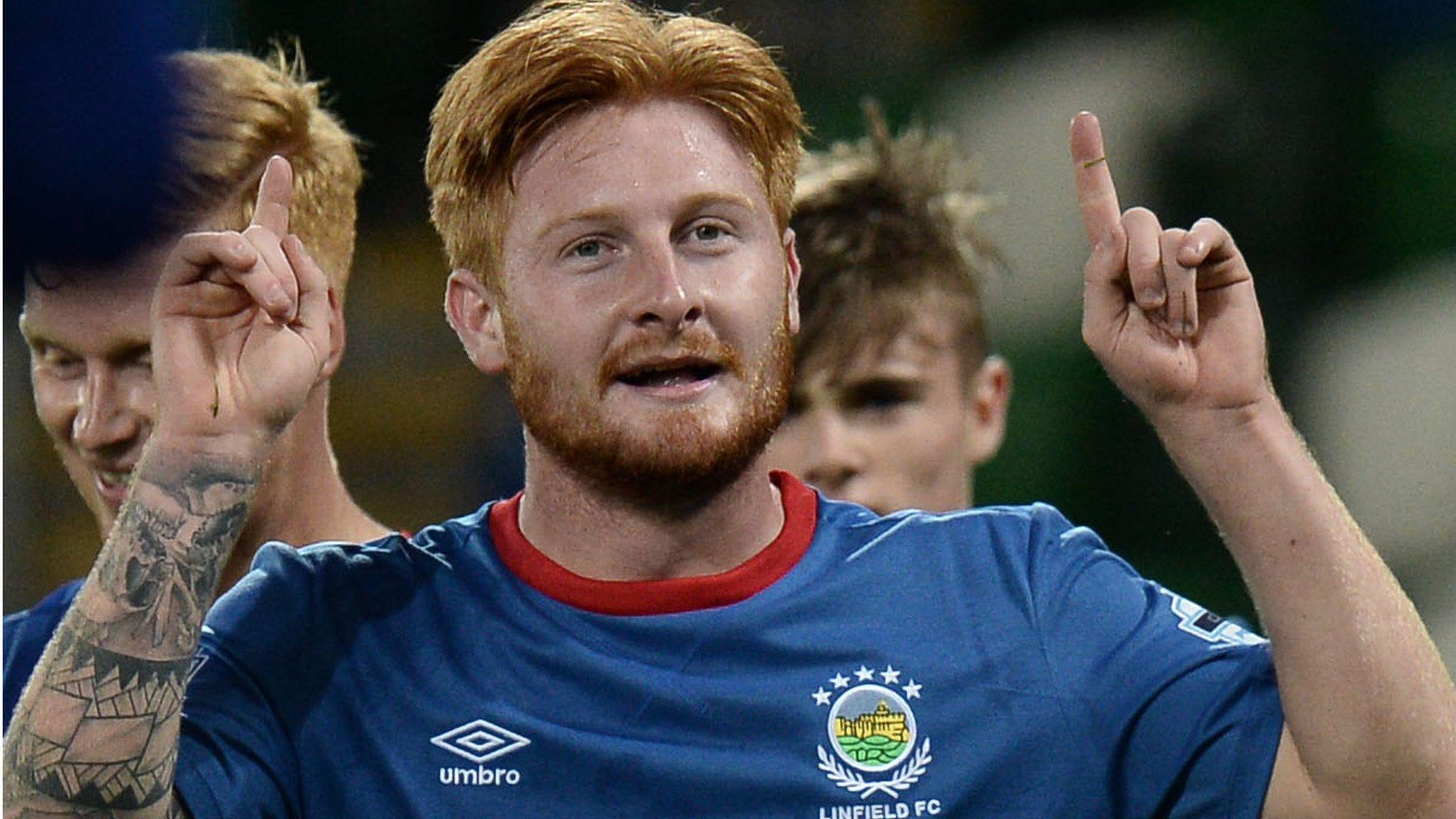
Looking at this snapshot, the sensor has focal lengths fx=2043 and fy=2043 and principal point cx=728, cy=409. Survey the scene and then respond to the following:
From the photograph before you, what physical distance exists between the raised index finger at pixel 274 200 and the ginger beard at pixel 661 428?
35 centimetres

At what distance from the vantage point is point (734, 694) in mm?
2594

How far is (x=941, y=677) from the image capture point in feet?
8.62

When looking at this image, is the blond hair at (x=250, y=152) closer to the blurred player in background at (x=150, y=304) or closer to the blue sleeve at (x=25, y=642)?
the blurred player in background at (x=150, y=304)

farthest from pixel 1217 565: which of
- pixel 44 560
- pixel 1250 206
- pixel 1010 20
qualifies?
pixel 44 560

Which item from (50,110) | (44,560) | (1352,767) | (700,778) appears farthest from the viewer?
(44,560)

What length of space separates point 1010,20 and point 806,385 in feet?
14.2

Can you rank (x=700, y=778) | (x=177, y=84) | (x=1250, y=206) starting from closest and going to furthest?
(x=700, y=778) → (x=177, y=84) → (x=1250, y=206)

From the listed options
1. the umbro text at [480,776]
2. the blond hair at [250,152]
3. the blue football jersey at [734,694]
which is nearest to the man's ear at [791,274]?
the blue football jersey at [734,694]

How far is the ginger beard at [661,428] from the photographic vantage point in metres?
2.58

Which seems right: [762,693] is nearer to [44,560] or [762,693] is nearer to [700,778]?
[700,778]

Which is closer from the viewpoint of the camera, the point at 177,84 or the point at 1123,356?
the point at 1123,356

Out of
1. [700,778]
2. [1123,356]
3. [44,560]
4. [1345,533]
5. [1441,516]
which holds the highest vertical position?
[1123,356]

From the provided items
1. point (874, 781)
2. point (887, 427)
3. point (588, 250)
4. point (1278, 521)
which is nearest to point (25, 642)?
point (588, 250)

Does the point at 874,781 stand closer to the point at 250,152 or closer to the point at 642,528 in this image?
the point at 642,528
